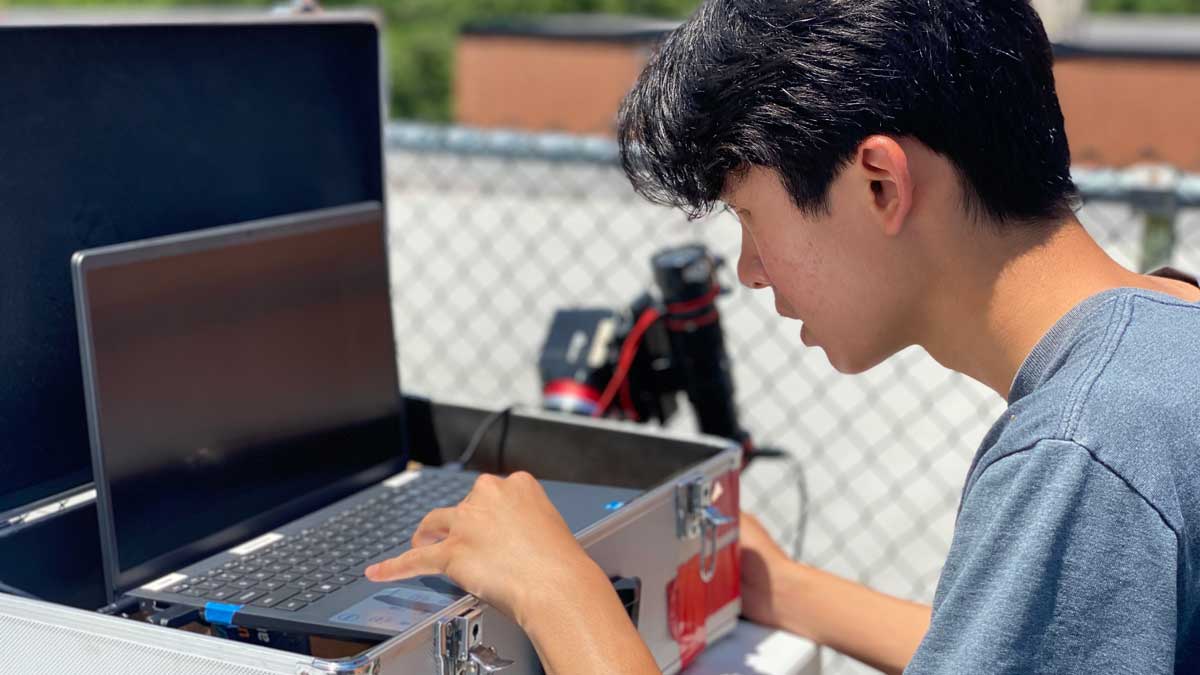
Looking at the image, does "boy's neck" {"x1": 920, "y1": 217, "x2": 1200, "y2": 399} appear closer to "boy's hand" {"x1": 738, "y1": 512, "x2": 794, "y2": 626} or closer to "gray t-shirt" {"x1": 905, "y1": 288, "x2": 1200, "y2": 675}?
"gray t-shirt" {"x1": 905, "y1": 288, "x2": 1200, "y2": 675}

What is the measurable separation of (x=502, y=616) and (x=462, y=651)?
0.24 ft

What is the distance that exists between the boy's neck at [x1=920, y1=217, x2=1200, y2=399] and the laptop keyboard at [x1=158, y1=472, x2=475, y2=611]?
64 cm

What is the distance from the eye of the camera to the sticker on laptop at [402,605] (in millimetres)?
1113

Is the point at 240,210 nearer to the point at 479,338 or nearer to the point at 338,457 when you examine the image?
the point at 338,457

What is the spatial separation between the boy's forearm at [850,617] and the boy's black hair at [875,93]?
611mm

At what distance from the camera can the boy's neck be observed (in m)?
0.99

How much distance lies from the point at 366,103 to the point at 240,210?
0.87ft

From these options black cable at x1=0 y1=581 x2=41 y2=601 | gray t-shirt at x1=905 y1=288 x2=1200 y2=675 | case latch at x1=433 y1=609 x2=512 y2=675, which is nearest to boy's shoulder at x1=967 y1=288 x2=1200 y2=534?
gray t-shirt at x1=905 y1=288 x2=1200 y2=675

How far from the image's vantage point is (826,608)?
4.98 feet

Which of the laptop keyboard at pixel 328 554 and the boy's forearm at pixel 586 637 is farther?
the laptop keyboard at pixel 328 554

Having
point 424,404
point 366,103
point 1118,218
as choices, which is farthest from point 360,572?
point 1118,218

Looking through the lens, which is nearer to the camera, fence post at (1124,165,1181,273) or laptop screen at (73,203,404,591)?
laptop screen at (73,203,404,591)

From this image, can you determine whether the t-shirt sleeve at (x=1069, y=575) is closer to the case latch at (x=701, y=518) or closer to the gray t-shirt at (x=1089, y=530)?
the gray t-shirt at (x=1089, y=530)

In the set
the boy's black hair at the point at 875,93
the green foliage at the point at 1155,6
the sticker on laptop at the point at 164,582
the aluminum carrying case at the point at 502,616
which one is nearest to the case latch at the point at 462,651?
the aluminum carrying case at the point at 502,616
